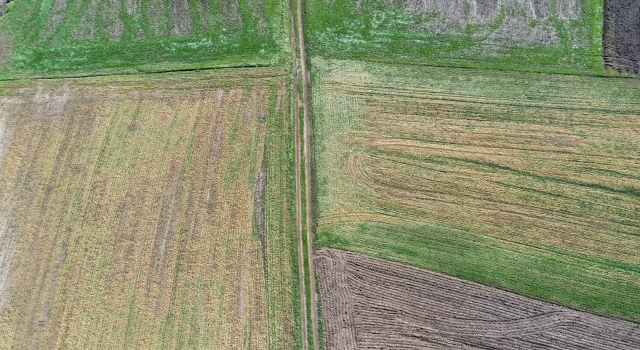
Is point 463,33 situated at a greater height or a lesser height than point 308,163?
greater

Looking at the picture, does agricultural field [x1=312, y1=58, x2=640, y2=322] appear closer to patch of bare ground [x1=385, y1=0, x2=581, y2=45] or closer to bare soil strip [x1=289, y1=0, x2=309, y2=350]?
bare soil strip [x1=289, y1=0, x2=309, y2=350]

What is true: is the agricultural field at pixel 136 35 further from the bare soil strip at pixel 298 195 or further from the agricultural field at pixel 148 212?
the agricultural field at pixel 148 212

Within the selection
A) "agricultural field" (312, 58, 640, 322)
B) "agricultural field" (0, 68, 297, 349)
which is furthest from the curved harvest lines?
"agricultural field" (0, 68, 297, 349)

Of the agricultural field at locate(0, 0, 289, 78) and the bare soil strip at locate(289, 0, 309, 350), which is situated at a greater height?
the agricultural field at locate(0, 0, 289, 78)

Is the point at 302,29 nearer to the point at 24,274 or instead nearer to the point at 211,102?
the point at 211,102

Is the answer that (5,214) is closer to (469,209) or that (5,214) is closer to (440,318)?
(440,318)

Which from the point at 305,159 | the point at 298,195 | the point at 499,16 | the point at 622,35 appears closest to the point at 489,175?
the point at 305,159

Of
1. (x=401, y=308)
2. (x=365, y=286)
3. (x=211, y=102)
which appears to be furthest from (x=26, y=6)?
(x=401, y=308)
